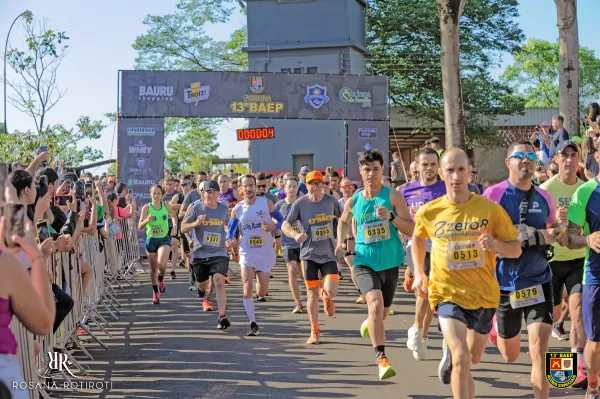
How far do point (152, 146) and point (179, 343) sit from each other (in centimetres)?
1504

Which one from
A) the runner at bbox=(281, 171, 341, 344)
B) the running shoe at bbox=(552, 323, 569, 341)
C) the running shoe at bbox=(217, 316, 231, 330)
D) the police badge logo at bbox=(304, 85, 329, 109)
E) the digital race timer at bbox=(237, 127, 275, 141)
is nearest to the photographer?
the running shoe at bbox=(552, 323, 569, 341)

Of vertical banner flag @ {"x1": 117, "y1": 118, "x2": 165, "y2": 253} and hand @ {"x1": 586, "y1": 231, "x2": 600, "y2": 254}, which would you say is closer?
hand @ {"x1": 586, "y1": 231, "x2": 600, "y2": 254}

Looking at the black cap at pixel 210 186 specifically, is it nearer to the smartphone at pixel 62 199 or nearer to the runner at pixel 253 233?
the runner at pixel 253 233

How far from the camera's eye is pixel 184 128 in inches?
2199

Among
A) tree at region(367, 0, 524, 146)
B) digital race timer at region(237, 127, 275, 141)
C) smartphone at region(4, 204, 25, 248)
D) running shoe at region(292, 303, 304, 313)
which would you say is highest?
tree at region(367, 0, 524, 146)

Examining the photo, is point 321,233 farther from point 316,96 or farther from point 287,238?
point 316,96

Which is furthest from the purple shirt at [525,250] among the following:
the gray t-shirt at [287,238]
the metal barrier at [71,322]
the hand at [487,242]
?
the gray t-shirt at [287,238]

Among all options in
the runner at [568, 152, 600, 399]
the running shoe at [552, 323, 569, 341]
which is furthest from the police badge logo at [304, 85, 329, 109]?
the runner at [568, 152, 600, 399]

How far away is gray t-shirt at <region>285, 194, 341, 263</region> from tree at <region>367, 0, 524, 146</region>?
33149 millimetres

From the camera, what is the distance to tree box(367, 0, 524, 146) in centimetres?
4328

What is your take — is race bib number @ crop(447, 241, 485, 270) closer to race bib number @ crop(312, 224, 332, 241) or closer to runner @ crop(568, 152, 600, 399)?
runner @ crop(568, 152, 600, 399)

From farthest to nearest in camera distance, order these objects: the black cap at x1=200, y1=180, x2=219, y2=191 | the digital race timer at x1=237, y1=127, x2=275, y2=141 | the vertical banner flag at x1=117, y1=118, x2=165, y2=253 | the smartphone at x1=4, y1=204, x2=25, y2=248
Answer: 1. the digital race timer at x1=237, y1=127, x2=275, y2=141
2. the vertical banner flag at x1=117, y1=118, x2=165, y2=253
3. the black cap at x1=200, y1=180, x2=219, y2=191
4. the smartphone at x1=4, y1=204, x2=25, y2=248

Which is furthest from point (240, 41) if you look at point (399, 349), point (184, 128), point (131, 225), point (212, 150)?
point (399, 349)

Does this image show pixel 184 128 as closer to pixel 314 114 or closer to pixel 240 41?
pixel 240 41
